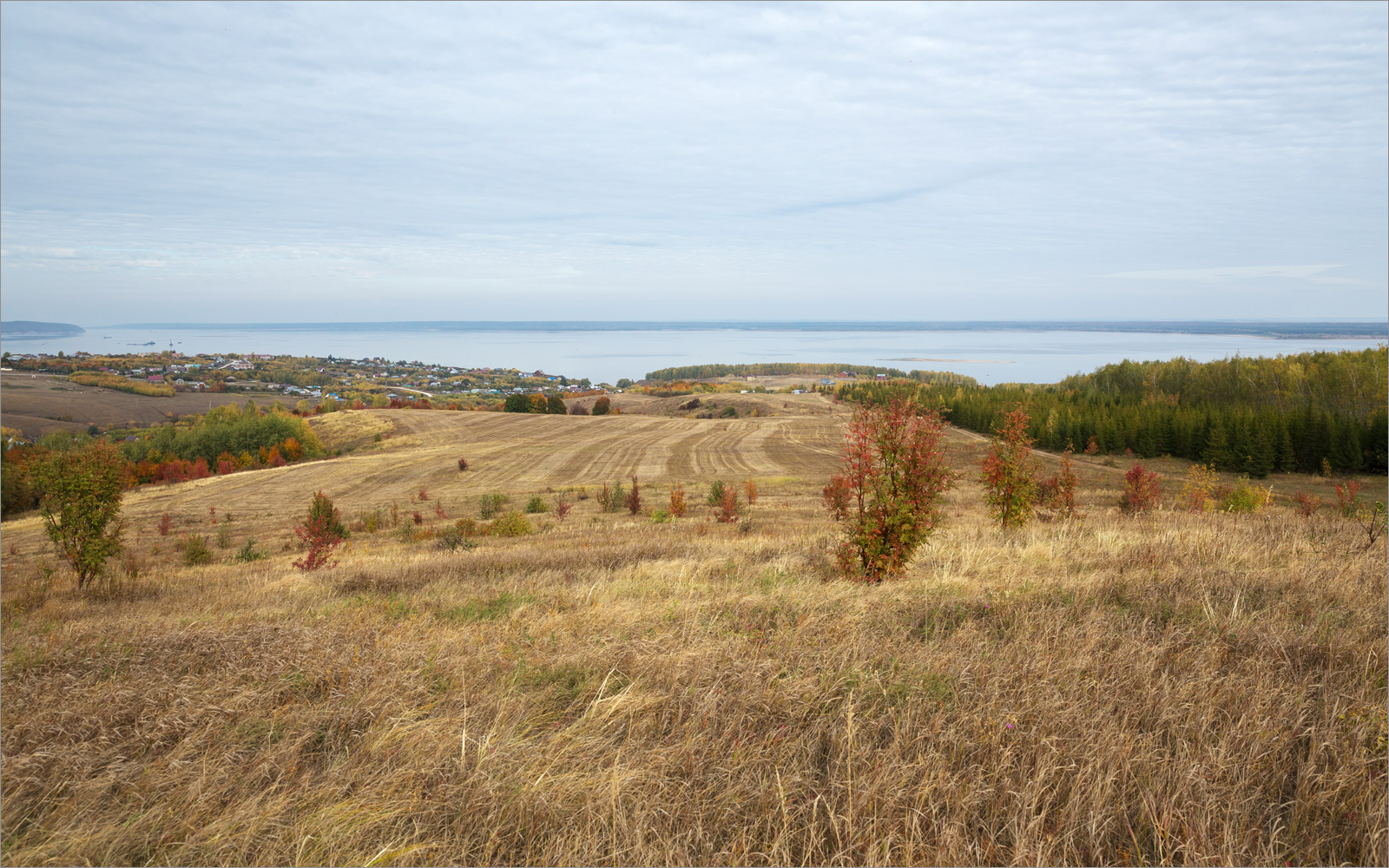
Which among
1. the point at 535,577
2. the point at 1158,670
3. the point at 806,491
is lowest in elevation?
the point at 806,491

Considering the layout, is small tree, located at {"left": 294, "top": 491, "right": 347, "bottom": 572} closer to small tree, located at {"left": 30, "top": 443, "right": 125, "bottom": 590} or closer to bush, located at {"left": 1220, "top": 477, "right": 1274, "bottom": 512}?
small tree, located at {"left": 30, "top": 443, "right": 125, "bottom": 590}

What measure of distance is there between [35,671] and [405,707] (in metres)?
3.01

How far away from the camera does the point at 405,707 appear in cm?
385

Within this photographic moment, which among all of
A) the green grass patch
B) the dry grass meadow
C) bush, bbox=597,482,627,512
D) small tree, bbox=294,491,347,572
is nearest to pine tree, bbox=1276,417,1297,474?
bush, bbox=597,482,627,512

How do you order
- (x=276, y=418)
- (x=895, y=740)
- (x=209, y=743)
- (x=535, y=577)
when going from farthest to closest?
(x=276, y=418) < (x=535, y=577) < (x=209, y=743) < (x=895, y=740)

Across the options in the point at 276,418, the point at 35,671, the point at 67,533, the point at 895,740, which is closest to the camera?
the point at 895,740

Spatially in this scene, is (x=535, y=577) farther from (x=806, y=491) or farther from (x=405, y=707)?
(x=806, y=491)

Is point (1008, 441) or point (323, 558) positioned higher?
point (1008, 441)

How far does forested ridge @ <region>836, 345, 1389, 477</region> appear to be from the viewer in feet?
195

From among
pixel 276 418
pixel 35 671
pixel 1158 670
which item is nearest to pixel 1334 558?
pixel 1158 670

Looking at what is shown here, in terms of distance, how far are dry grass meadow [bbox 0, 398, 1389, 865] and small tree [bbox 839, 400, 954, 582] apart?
1589 millimetres

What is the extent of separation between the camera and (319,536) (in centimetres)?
2106

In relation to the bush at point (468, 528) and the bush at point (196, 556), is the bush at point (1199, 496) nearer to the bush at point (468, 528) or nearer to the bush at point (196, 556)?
the bush at point (468, 528)

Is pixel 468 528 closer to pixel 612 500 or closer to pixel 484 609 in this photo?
pixel 612 500
